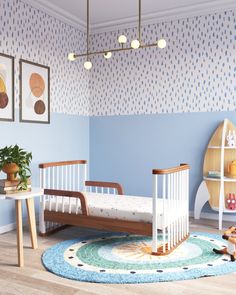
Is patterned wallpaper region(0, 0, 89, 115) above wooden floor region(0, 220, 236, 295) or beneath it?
above

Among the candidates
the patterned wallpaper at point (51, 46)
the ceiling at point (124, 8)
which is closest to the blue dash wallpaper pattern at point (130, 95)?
the patterned wallpaper at point (51, 46)

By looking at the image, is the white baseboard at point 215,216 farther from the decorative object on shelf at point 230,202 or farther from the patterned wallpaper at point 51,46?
the patterned wallpaper at point 51,46

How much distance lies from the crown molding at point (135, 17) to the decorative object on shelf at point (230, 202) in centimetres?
221

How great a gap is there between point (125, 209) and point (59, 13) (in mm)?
2655

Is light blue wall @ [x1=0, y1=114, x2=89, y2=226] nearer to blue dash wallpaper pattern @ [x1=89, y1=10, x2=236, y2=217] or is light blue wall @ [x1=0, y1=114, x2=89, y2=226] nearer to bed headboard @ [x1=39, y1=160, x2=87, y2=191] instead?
bed headboard @ [x1=39, y1=160, x2=87, y2=191]

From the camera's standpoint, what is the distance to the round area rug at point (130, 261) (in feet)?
8.04

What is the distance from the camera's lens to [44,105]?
409 centimetres

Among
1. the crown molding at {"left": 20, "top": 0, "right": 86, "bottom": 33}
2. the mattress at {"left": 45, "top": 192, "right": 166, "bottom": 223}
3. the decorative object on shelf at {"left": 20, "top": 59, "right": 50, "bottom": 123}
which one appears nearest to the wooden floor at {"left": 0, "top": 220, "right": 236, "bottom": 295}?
the mattress at {"left": 45, "top": 192, "right": 166, "bottom": 223}

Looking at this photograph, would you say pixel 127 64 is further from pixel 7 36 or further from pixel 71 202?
pixel 71 202

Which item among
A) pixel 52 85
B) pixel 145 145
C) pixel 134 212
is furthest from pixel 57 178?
pixel 134 212

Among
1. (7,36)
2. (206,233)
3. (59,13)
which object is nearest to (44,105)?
(7,36)

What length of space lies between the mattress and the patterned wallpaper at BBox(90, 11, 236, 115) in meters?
1.52

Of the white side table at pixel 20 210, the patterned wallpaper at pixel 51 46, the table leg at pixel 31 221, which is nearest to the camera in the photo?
the white side table at pixel 20 210

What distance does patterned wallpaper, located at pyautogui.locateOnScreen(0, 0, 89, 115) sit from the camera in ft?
12.0
